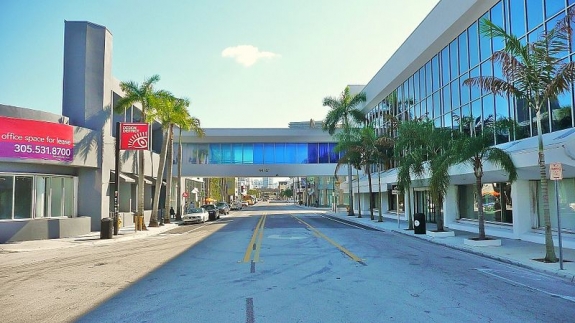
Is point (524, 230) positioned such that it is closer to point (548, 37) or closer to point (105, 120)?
point (548, 37)

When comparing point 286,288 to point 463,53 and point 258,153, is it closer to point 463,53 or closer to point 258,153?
point 463,53

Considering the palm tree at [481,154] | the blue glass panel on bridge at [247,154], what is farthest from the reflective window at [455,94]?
the blue glass panel on bridge at [247,154]

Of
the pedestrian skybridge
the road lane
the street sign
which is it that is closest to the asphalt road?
the road lane

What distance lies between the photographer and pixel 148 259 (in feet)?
50.3

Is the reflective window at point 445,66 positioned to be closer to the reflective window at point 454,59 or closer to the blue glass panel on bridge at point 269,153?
the reflective window at point 454,59

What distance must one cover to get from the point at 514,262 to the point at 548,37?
6.75 metres

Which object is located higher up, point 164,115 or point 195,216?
point 164,115

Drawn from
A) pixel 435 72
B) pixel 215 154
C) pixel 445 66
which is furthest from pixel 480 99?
pixel 215 154

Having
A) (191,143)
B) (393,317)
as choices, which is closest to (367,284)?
(393,317)

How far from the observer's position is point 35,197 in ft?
77.1

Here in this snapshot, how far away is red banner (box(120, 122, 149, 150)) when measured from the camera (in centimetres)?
2581

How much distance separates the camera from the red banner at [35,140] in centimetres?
2162

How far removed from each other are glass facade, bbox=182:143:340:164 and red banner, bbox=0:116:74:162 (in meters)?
36.5

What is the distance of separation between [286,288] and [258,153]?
52.3m
